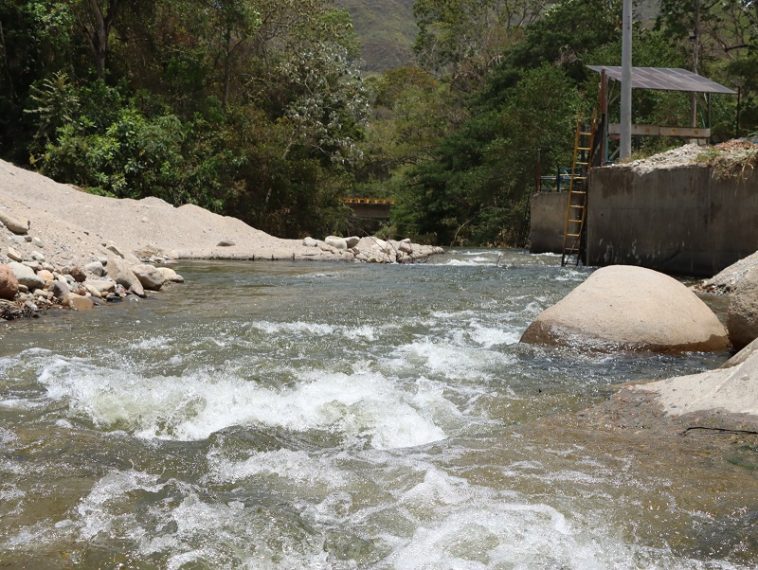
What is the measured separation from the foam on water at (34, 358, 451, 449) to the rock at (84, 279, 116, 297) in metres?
4.73

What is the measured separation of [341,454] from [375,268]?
42.5 ft

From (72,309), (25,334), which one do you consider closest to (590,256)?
(72,309)

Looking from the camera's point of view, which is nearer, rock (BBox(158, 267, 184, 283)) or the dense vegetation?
rock (BBox(158, 267, 184, 283))

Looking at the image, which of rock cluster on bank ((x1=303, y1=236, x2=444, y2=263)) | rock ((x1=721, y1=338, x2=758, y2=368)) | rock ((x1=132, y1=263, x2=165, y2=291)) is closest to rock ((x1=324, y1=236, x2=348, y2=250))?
rock cluster on bank ((x1=303, y1=236, x2=444, y2=263))

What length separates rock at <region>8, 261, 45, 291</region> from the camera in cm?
971

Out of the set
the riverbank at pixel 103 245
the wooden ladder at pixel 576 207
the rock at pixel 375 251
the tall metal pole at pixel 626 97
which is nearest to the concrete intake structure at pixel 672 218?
the wooden ladder at pixel 576 207

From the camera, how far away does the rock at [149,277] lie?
12047 mm

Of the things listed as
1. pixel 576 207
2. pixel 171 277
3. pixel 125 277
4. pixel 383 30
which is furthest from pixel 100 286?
pixel 383 30

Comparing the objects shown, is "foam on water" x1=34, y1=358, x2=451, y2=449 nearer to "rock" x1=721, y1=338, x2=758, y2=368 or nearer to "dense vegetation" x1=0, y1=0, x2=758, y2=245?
"rock" x1=721, y1=338, x2=758, y2=368

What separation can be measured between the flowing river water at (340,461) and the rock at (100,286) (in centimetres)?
248

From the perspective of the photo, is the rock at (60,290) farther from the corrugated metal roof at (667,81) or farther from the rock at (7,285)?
the corrugated metal roof at (667,81)

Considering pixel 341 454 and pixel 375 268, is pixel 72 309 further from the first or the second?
pixel 375 268

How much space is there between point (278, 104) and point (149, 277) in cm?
2166

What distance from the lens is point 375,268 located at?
17.4 meters
